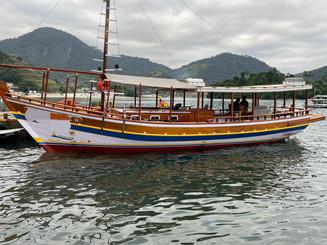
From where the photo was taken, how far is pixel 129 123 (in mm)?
17578

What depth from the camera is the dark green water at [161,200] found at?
827cm

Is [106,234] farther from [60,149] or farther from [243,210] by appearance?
[60,149]

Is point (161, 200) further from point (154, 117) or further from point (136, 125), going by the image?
point (154, 117)

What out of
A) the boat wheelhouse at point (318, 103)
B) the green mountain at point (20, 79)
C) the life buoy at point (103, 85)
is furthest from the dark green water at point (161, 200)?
the green mountain at point (20, 79)

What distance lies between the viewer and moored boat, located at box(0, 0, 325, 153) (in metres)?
16.9

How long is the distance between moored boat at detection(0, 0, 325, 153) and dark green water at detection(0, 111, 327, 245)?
1094 mm

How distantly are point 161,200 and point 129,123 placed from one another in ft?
24.6

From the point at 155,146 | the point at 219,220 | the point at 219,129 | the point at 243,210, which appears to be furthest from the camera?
the point at 219,129

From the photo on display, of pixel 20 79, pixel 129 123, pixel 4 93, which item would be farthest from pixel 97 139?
pixel 20 79

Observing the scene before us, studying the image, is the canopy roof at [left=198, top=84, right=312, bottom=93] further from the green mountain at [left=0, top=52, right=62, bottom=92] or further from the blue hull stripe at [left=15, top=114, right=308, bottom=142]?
the green mountain at [left=0, top=52, right=62, bottom=92]

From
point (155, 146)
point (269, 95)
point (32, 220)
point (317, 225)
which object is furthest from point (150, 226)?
point (269, 95)

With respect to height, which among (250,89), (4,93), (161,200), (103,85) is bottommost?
(161,200)

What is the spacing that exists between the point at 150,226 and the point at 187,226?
3.39ft

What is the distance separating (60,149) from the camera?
17.7m
